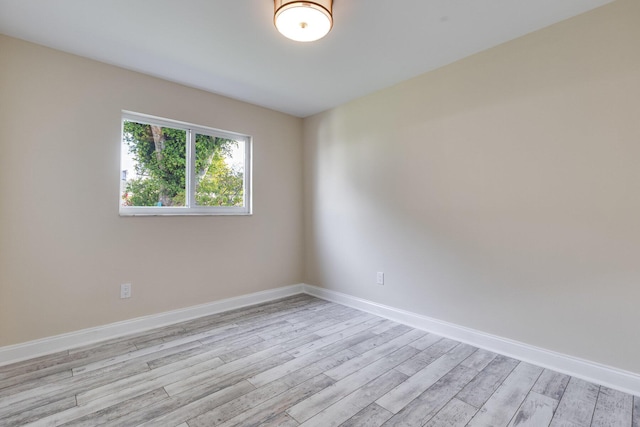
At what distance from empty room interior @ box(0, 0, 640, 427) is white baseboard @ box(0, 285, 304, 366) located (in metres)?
0.02

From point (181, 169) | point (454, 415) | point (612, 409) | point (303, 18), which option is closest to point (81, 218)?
point (181, 169)

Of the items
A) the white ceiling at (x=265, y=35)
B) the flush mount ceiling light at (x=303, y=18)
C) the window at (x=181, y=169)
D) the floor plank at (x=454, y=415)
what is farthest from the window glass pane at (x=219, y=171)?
the floor plank at (x=454, y=415)

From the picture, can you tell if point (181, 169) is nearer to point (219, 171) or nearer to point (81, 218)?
point (219, 171)

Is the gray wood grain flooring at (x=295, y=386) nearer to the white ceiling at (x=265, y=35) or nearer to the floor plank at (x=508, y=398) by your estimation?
the floor plank at (x=508, y=398)

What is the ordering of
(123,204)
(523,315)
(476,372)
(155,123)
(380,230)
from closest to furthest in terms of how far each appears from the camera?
(476,372) < (523,315) < (123,204) < (155,123) < (380,230)

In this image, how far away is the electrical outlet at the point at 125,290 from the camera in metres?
2.58

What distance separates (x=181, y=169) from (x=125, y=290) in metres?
1.25

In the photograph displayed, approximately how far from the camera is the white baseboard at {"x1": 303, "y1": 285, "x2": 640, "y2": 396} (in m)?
1.79

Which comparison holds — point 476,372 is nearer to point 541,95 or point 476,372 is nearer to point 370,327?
point 370,327

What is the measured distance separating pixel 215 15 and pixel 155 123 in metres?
1.38

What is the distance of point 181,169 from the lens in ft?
9.95

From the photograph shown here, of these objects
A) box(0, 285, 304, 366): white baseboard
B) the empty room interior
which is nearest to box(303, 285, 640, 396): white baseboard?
the empty room interior

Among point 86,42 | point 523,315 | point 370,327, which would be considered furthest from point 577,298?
point 86,42

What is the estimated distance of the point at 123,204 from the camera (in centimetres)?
267
